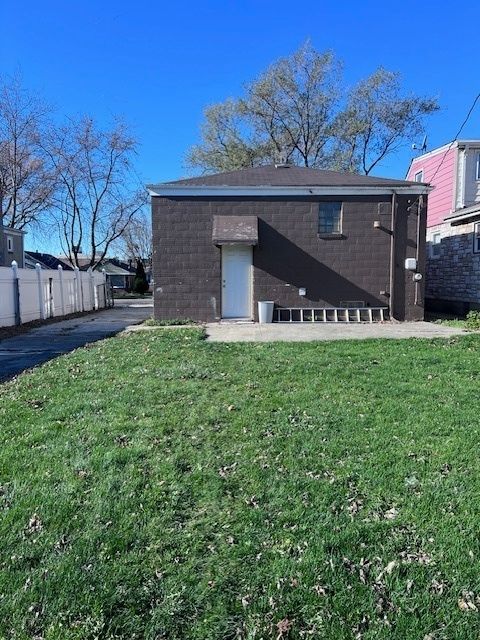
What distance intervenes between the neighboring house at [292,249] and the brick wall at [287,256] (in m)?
0.03

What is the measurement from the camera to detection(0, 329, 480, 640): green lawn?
6.58ft

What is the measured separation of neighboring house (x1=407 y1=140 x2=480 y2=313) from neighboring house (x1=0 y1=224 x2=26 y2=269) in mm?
20487

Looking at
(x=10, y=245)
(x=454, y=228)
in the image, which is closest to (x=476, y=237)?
(x=454, y=228)

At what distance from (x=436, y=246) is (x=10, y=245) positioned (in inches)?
906

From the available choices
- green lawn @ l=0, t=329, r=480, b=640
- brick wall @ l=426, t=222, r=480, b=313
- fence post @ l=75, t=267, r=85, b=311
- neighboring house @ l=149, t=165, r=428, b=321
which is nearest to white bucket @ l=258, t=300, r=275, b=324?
neighboring house @ l=149, t=165, r=428, b=321

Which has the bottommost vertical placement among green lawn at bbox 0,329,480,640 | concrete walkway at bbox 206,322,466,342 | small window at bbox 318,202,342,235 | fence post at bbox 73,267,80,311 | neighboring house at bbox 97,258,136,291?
green lawn at bbox 0,329,480,640

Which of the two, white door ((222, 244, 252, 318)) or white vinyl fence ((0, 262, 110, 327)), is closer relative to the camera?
white vinyl fence ((0, 262, 110, 327))

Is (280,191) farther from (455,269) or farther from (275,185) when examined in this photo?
(455,269)

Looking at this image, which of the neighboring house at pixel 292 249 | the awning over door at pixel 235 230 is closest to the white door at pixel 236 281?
the neighboring house at pixel 292 249

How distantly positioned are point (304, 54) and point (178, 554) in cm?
2996

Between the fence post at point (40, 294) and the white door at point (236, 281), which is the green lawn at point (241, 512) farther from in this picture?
the fence post at point (40, 294)

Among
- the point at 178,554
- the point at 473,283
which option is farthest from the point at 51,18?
the point at 473,283

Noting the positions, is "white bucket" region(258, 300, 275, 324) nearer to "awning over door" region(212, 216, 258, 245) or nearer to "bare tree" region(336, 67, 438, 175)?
"awning over door" region(212, 216, 258, 245)

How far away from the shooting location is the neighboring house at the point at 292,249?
43.7ft
